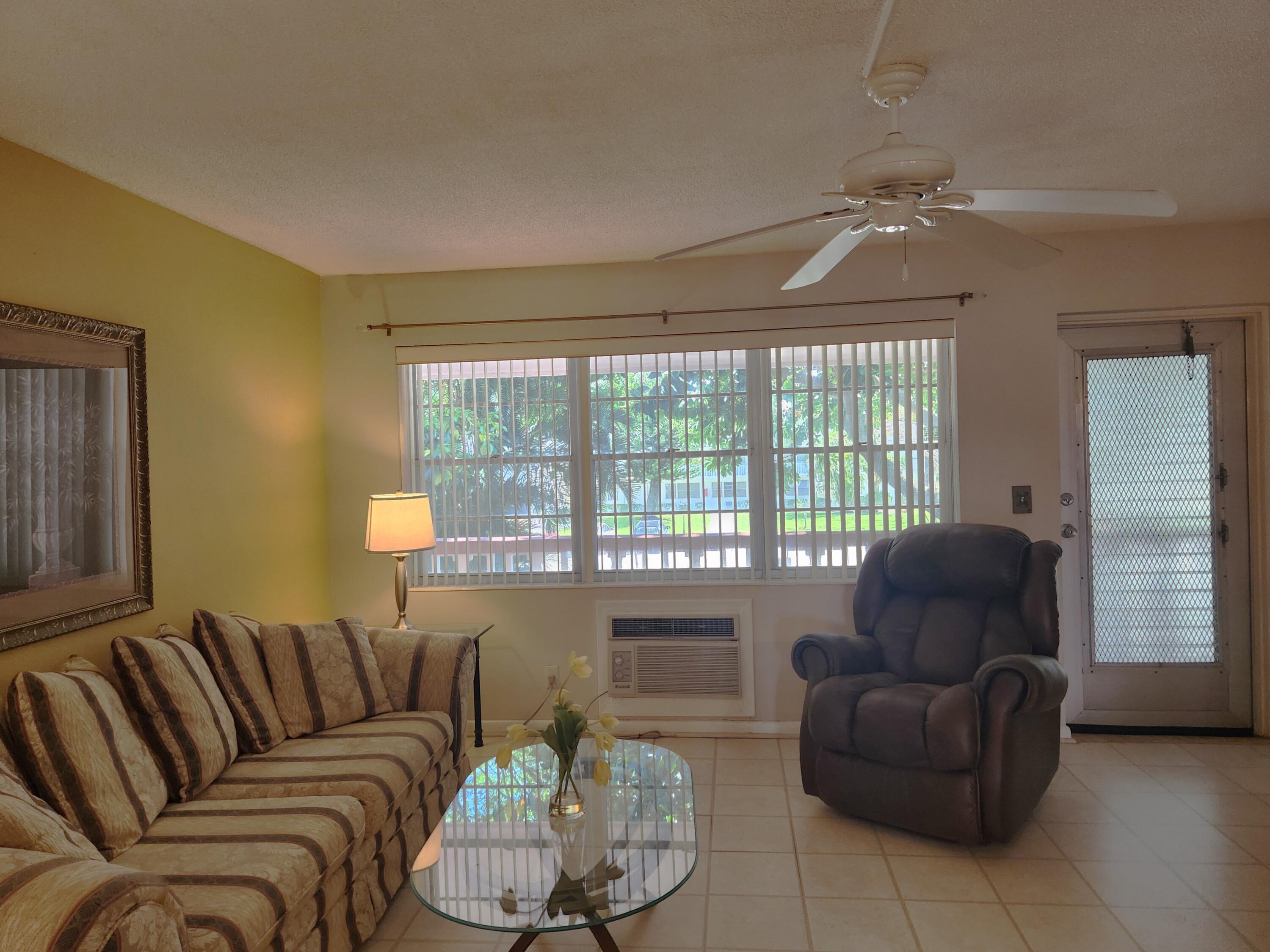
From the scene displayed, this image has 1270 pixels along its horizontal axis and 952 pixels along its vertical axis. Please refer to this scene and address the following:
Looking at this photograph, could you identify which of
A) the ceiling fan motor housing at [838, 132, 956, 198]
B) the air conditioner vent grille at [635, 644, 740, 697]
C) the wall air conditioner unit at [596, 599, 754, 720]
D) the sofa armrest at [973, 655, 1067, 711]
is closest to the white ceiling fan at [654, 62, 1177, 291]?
Answer: the ceiling fan motor housing at [838, 132, 956, 198]

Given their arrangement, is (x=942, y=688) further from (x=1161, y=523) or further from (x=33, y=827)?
(x=33, y=827)

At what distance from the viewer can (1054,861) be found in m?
2.85

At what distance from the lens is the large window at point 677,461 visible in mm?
4211

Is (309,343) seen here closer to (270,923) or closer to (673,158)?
(673,158)

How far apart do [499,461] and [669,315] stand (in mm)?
1139

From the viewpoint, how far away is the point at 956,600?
11.7 feet

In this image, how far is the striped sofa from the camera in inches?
58.3

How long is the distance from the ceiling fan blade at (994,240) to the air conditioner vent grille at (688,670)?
7.96 ft

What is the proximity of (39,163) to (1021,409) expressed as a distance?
3944 mm

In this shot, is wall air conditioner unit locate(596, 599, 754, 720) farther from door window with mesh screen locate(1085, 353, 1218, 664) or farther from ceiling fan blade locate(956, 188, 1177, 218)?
ceiling fan blade locate(956, 188, 1177, 218)

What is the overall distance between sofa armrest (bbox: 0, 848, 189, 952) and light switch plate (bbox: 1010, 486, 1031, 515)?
3675mm

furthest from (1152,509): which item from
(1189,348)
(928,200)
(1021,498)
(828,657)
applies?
(928,200)

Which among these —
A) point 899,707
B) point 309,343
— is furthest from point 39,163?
point 899,707

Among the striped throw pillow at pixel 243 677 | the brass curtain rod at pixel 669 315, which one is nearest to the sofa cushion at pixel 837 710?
the brass curtain rod at pixel 669 315
